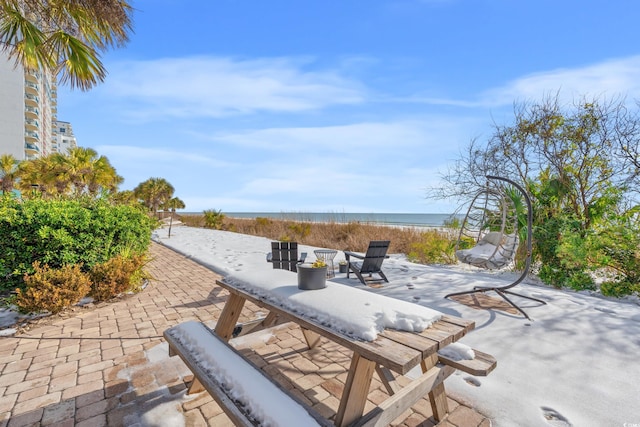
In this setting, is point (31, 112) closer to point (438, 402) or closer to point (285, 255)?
point (285, 255)

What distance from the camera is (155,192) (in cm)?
2691

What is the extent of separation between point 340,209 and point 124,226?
994 cm

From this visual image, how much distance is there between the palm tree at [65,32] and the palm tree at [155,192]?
74.9ft

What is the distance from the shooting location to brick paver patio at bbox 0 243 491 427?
1876 millimetres

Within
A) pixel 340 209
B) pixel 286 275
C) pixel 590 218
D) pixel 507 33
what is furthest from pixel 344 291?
pixel 340 209

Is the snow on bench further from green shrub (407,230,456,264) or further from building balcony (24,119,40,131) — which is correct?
building balcony (24,119,40,131)

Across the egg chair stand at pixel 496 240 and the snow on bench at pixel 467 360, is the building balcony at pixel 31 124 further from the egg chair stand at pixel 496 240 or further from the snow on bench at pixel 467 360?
the snow on bench at pixel 467 360

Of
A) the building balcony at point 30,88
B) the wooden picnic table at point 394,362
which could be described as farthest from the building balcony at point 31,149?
the wooden picnic table at point 394,362

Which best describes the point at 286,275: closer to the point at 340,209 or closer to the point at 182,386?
the point at 182,386

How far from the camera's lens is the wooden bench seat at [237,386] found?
1169mm

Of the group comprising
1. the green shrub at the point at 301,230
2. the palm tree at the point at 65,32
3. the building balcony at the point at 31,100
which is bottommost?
the green shrub at the point at 301,230

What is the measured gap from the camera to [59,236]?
370 centimetres

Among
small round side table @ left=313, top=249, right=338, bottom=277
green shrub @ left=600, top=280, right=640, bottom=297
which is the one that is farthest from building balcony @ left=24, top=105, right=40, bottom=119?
green shrub @ left=600, top=280, right=640, bottom=297

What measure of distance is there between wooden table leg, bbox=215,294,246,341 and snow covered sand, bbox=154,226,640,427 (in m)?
0.56
